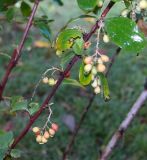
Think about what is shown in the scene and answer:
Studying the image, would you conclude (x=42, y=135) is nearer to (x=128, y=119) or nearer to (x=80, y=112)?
(x=128, y=119)

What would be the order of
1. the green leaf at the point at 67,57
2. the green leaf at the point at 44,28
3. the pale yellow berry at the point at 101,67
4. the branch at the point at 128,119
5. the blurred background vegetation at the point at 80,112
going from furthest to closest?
the blurred background vegetation at the point at 80,112, the branch at the point at 128,119, the green leaf at the point at 44,28, the green leaf at the point at 67,57, the pale yellow berry at the point at 101,67

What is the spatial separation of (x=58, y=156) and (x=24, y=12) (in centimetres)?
119

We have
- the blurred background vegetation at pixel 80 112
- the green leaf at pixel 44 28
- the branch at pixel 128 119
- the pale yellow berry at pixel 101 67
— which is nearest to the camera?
the pale yellow berry at pixel 101 67

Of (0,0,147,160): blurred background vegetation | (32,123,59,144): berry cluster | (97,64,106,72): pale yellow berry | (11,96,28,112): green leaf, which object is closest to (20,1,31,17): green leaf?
(11,96,28,112): green leaf

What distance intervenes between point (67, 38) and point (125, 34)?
0.35ft

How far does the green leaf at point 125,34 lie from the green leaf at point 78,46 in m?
0.05

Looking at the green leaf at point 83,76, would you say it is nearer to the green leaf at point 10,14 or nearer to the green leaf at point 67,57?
the green leaf at point 67,57

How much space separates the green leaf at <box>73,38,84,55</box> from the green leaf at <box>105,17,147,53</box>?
0.05 meters

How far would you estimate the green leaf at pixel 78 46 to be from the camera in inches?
28.3

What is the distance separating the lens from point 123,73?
301cm

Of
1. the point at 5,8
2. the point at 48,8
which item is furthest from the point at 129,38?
the point at 48,8

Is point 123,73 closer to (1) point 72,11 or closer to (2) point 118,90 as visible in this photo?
(2) point 118,90

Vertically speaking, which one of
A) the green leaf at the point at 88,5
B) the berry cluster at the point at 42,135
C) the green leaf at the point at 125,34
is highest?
the green leaf at the point at 88,5

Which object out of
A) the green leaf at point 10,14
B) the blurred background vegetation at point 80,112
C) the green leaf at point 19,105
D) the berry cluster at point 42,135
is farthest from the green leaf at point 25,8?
the blurred background vegetation at point 80,112
